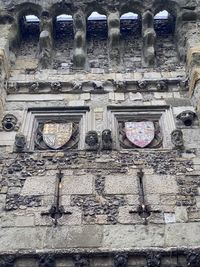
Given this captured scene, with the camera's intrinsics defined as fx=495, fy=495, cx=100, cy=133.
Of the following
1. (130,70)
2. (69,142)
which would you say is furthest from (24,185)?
(130,70)

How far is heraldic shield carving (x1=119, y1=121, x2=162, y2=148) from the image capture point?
7512 mm

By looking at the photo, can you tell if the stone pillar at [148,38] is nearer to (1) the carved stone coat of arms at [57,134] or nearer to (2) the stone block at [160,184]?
(1) the carved stone coat of arms at [57,134]

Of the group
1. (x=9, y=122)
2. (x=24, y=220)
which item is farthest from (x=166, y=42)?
(x=24, y=220)

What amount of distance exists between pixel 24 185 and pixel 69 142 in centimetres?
110

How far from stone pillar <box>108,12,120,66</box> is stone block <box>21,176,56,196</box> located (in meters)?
3.12

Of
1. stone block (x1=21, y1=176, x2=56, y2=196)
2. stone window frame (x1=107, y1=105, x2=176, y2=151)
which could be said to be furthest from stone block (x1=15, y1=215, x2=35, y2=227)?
stone window frame (x1=107, y1=105, x2=176, y2=151)

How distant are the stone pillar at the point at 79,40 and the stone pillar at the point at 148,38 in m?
1.14

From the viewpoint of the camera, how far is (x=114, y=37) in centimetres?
939

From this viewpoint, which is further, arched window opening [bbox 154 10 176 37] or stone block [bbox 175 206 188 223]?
arched window opening [bbox 154 10 176 37]

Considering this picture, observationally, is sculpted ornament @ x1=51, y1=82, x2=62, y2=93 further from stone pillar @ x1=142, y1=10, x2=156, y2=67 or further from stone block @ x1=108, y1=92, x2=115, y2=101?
stone pillar @ x1=142, y1=10, x2=156, y2=67

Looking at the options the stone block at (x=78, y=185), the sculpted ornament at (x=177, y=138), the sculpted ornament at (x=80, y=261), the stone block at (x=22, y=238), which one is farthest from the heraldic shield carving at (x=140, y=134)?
the sculpted ornament at (x=80, y=261)

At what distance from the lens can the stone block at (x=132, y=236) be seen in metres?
5.98

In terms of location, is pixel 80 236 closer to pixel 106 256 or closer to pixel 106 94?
pixel 106 256

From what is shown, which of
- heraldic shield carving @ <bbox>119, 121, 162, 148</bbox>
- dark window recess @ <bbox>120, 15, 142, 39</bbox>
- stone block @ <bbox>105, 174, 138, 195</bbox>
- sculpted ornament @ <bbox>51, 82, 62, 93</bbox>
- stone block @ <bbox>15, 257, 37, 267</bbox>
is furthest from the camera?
dark window recess @ <bbox>120, 15, 142, 39</bbox>
